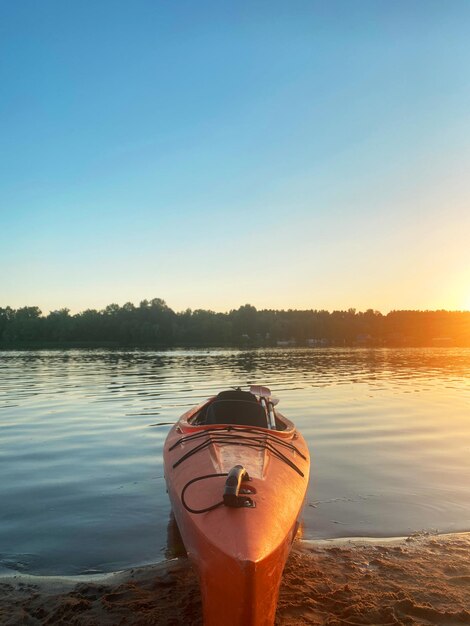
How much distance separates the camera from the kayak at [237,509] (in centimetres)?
418

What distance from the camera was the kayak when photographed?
4184 mm

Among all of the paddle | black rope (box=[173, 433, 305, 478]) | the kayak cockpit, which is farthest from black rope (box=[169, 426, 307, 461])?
the paddle

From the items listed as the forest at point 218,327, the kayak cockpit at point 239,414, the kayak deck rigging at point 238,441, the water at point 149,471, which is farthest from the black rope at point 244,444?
the forest at point 218,327

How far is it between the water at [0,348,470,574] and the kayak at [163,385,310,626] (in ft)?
4.59

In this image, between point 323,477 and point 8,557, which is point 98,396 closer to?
point 323,477

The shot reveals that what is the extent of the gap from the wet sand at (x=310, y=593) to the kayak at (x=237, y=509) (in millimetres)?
622

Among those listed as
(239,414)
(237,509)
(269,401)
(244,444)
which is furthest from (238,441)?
(269,401)

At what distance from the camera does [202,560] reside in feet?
15.3

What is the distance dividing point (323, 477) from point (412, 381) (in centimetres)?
2405

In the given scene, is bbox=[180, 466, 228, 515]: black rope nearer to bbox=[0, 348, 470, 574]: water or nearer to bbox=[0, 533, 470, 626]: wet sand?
bbox=[0, 533, 470, 626]: wet sand

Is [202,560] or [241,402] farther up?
[241,402]

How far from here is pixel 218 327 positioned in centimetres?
13850

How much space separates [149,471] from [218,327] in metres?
127

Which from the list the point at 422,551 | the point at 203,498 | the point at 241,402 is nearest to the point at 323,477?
the point at 241,402
